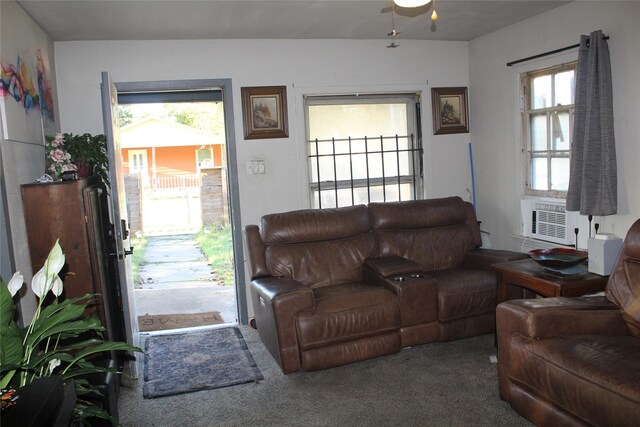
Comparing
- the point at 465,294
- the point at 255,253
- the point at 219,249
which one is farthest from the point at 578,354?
the point at 219,249

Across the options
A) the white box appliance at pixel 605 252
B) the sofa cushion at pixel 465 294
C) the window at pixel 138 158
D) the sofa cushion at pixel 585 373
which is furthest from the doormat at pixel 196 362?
the window at pixel 138 158

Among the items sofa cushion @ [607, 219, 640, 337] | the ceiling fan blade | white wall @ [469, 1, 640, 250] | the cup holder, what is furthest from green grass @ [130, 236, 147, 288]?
sofa cushion @ [607, 219, 640, 337]

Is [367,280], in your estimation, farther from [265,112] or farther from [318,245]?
[265,112]

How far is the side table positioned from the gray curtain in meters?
0.50

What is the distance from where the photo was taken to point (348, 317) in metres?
3.27

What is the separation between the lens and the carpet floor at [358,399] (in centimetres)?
267

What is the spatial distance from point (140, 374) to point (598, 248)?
114 inches

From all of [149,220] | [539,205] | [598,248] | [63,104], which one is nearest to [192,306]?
[63,104]

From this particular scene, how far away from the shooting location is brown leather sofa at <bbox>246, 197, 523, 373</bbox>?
325cm

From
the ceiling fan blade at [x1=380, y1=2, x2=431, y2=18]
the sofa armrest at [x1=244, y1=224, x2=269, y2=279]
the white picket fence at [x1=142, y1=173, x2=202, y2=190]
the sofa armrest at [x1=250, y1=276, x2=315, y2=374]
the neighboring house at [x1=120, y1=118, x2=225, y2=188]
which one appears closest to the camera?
the sofa armrest at [x1=250, y1=276, x2=315, y2=374]

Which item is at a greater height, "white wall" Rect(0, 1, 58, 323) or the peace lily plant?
"white wall" Rect(0, 1, 58, 323)

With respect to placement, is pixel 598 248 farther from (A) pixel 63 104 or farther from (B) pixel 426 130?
(A) pixel 63 104

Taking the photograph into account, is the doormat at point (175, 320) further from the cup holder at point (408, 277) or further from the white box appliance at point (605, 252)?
the white box appliance at point (605, 252)

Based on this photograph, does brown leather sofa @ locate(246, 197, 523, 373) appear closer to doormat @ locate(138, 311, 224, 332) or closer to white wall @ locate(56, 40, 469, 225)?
white wall @ locate(56, 40, 469, 225)
